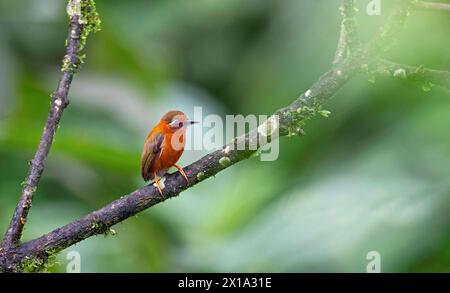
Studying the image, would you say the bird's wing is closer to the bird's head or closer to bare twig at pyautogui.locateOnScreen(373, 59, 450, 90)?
the bird's head

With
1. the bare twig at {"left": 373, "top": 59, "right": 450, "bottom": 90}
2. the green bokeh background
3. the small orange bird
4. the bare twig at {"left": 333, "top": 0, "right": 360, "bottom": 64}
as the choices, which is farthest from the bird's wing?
the bare twig at {"left": 373, "top": 59, "right": 450, "bottom": 90}

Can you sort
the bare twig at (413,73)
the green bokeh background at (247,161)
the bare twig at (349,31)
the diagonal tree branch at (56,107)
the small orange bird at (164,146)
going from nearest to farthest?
the bare twig at (413,73) → the bare twig at (349,31) → the diagonal tree branch at (56,107) → the small orange bird at (164,146) → the green bokeh background at (247,161)

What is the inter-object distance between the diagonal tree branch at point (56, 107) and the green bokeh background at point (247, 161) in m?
0.68

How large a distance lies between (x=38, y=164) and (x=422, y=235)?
2.47m

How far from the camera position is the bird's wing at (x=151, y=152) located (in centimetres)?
489

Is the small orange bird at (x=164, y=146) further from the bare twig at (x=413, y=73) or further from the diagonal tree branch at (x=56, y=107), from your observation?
the bare twig at (x=413, y=73)

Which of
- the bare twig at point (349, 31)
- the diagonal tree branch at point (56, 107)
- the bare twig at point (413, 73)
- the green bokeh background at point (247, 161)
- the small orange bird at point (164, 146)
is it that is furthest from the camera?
the green bokeh background at point (247, 161)

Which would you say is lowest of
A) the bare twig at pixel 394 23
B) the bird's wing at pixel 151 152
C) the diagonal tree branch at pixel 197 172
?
the diagonal tree branch at pixel 197 172

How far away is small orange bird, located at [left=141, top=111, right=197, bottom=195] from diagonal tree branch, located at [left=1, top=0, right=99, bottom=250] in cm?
121

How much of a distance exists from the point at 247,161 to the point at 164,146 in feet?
10.3

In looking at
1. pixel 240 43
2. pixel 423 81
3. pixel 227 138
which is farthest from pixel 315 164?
pixel 423 81

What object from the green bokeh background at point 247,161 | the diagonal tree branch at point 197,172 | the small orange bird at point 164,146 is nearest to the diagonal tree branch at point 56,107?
the diagonal tree branch at point 197,172

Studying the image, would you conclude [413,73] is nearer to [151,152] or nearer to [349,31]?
[349,31]

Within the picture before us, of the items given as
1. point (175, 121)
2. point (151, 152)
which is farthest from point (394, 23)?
point (151, 152)
